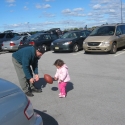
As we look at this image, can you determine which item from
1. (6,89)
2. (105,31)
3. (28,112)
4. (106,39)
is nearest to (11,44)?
(105,31)

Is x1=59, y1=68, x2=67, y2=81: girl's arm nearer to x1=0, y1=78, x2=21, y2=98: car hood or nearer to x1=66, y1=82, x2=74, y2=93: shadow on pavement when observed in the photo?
x1=66, y1=82, x2=74, y2=93: shadow on pavement

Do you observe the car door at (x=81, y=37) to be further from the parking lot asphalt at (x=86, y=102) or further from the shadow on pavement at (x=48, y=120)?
the shadow on pavement at (x=48, y=120)

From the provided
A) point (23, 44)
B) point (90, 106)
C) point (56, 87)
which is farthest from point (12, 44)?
point (90, 106)

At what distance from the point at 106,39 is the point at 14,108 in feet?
37.7

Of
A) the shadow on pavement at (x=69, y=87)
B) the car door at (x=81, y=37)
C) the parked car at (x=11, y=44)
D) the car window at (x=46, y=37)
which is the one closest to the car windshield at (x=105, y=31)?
the car door at (x=81, y=37)

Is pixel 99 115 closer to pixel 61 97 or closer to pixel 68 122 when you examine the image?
pixel 68 122

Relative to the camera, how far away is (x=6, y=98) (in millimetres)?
2453

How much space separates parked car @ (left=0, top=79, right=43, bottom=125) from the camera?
2.27 m

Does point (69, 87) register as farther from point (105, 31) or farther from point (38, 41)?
point (38, 41)

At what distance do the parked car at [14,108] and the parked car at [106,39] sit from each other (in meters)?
10.9

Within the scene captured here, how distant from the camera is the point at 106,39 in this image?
43.5ft

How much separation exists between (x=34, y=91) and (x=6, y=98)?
12.0ft

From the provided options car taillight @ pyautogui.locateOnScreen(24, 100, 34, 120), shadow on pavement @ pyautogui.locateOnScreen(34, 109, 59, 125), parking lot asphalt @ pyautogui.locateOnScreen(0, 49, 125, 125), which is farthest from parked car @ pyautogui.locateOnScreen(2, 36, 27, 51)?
car taillight @ pyautogui.locateOnScreen(24, 100, 34, 120)

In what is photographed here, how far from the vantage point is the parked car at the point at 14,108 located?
2.27 m
